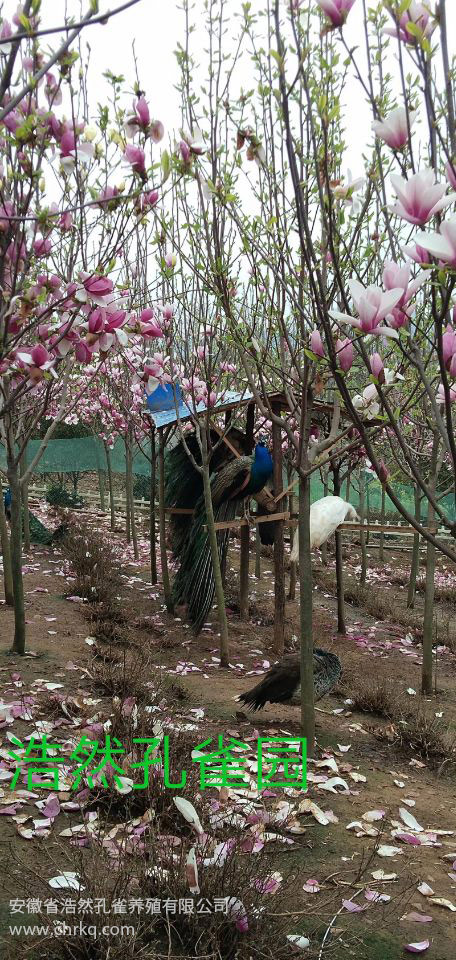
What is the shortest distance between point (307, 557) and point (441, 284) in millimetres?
2410

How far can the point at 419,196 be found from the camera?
1.30m

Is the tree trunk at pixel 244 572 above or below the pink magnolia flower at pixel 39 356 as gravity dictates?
below

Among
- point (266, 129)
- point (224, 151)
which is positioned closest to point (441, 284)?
point (266, 129)

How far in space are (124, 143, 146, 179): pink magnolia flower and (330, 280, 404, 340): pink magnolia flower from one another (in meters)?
1.00

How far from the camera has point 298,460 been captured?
3.72m

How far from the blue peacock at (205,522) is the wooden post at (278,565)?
1.03 feet

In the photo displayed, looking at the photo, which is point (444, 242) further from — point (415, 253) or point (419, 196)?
point (415, 253)

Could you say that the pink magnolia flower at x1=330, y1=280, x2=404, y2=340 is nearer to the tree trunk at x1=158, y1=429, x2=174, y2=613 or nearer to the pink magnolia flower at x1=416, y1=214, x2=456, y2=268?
the pink magnolia flower at x1=416, y1=214, x2=456, y2=268

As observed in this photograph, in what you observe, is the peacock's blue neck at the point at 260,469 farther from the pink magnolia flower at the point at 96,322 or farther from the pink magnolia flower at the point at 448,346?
the pink magnolia flower at the point at 448,346

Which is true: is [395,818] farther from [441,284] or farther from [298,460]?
[441,284]

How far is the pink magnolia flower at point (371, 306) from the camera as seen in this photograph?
1437mm

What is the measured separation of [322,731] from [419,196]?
364 centimetres

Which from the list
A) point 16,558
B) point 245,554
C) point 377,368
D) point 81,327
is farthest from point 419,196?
point 245,554

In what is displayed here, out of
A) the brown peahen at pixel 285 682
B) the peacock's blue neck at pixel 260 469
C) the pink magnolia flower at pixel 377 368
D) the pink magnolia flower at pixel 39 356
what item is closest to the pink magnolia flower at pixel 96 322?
the pink magnolia flower at pixel 39 356
